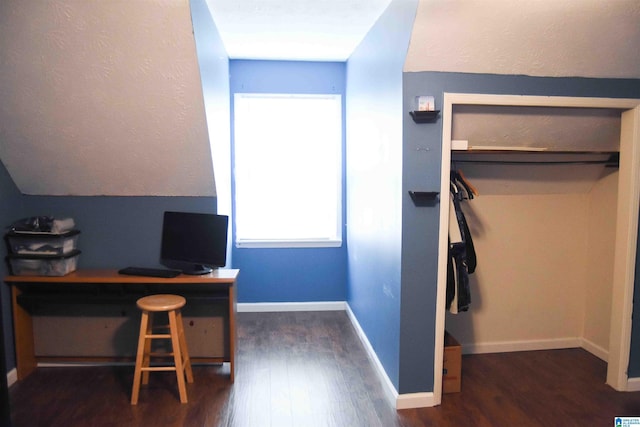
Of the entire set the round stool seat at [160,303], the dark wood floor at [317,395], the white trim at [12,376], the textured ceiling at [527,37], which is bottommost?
the dark wood floor at [317,395]

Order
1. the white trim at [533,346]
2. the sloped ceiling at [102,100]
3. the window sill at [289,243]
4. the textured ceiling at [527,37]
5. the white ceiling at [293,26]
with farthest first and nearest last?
Result: the window sill at [289,243] < the white trim at [533,346] < the white ceiling at [293,26] < the sloped ceiling at [102,100] < the textured ceiling at [527,37]

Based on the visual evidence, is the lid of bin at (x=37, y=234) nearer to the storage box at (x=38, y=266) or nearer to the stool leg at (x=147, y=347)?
the storage box at (x=38, y=266)

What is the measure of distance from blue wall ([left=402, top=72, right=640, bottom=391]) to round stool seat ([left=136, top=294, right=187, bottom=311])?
4.57 ft

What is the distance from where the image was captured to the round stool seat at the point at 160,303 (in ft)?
8.50

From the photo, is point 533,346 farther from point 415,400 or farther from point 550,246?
point 415,400

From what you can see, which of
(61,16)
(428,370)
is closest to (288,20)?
(61,16)

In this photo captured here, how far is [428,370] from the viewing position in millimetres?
2574

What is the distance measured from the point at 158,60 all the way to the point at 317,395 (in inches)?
88.1

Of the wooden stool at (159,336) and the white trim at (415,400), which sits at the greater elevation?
the wooden stool at (159,336)

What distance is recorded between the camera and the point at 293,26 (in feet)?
10.3

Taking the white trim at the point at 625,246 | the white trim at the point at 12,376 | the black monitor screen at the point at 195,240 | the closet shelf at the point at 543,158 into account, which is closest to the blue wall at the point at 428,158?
the white trim at the point at 625,246

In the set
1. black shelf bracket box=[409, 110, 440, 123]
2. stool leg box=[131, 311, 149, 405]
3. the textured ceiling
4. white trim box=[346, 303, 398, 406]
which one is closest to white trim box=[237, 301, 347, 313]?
white trim box=[346, 303, 398, 406]

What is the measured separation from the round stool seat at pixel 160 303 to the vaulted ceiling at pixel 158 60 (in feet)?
2.73

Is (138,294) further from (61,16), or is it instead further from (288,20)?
(288,20)
